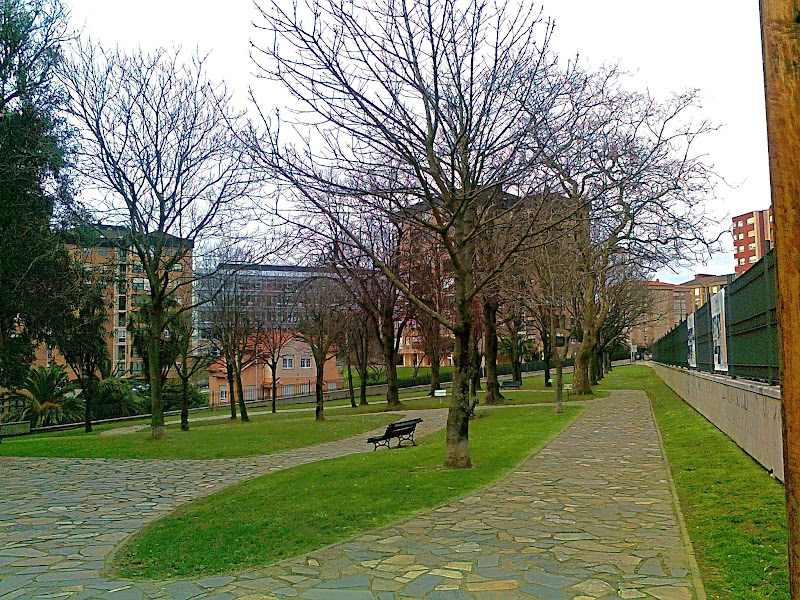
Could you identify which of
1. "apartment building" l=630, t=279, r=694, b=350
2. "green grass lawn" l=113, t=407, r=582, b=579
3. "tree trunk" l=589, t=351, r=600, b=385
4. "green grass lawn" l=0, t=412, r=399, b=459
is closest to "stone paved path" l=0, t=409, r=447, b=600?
"green grass lawn" l=113, t=407, r=582, b=579

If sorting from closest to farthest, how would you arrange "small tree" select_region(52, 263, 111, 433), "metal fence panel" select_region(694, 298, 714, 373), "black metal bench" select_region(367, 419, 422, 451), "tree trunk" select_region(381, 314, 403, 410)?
"black metal bench" select_region(367, 419, 422, 451) < "metal fence panel" select_region(694, 298, 714, 373) < "small tree" select_region(52, 263, 111, 433) < "tree trunk" select_region(381, 314, 403, 410)

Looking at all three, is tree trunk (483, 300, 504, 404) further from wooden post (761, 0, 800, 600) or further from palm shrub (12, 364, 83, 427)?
wooden post (761, 0, 800, 600)

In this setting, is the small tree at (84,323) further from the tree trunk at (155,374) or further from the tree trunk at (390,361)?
the tree trunk at (390,361)

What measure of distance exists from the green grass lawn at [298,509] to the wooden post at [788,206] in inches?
211

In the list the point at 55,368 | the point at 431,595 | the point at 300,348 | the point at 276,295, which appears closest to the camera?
the point at 431,595

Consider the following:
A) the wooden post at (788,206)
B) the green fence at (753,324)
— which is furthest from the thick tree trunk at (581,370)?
the wooden post at (788,206)

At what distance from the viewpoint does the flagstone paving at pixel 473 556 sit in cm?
604

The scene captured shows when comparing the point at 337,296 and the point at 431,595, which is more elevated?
the point at 337,296

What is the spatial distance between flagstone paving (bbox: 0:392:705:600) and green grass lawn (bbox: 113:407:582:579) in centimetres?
36

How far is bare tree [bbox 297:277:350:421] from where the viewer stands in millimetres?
31500

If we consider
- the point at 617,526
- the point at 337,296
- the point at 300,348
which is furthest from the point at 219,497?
the point at 300,348

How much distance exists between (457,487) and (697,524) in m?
3.64

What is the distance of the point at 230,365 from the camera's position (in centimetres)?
3400

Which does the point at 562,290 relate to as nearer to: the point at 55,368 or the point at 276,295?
the point at 276,295
